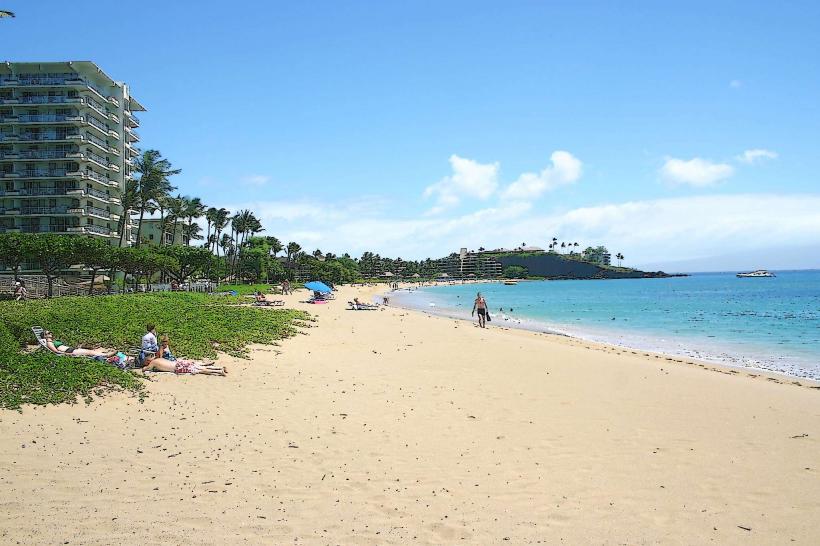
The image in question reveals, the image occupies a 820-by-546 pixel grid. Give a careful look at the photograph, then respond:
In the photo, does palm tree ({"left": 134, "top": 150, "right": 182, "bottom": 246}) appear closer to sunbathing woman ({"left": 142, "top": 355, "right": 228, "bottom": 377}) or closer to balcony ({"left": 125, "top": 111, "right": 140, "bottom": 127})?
balcony ({"left": 125, "top": 111, "right": 140, "bottom": 127})

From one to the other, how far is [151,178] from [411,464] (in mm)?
60388

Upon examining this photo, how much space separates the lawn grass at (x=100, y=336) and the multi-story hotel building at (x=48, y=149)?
4269 centimetres

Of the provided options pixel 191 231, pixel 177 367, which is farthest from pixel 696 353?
pixel 191 231

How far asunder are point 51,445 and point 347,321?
2116cm

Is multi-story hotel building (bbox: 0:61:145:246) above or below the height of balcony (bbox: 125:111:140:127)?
below

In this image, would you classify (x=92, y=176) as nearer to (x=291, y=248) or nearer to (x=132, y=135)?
(x=132, y=135)

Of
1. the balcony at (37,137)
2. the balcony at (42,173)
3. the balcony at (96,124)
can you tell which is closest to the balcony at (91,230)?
the balcony at (42,173)

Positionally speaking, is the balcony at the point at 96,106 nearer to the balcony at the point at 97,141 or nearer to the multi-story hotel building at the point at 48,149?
the multi-story hotel building at the point at 48,149

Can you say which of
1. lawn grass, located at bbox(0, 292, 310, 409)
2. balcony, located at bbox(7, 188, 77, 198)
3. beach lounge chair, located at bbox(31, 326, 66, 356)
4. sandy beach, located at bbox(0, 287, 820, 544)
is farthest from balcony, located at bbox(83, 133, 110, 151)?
sandy beach, located at bbox(0, 287, 820, 544)

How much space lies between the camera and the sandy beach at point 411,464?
5.86m

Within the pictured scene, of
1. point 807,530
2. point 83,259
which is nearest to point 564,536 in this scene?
point 807,530

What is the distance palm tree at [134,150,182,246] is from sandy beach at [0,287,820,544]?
5305cm

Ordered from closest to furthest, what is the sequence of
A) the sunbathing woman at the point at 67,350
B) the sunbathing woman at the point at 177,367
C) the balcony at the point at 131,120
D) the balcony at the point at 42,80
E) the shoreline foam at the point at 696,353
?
the sunbathing woman at the point at 177,367, the sunbathing woman at the point at 67,350, the shoreline foam at the point at 696,353, the balcony at the point at 42,80, the balcony at the point at 131,120

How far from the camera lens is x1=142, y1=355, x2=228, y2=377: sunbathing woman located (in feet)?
41.0
